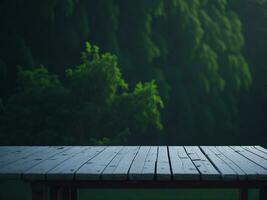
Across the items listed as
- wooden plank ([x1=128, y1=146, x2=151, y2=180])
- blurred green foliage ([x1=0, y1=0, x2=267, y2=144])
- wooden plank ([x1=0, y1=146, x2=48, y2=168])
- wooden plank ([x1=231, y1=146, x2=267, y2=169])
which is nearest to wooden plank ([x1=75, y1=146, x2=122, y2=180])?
wooden plank ([x1=128, y1=146, x2=151, y2=180])

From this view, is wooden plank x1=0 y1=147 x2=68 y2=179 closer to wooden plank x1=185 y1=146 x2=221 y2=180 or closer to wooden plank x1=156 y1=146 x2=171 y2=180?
wooden plank x1=156 y1=146 x2=171 y2=180

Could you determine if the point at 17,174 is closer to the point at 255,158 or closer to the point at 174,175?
the point at 174,175

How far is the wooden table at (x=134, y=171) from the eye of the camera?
2.98 metres

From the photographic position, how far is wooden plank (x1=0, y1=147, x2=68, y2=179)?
3.03 metres

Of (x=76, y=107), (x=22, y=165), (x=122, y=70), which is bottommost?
(x=22, y=165)

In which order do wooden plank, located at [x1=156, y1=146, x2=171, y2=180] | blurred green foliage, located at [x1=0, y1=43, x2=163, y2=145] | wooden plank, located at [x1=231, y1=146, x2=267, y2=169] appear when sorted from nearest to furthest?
wooden plank, located at [x1=156, y1=146, x2=171, y2=180]
wooden plank, located at [x1=231, y1=146, x2=267, y2=169]
blurred green foliage, located at [x1=0, y1=43, x2=163, y2=145]

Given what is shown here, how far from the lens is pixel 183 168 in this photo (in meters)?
3.22

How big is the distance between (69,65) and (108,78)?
2.81 m

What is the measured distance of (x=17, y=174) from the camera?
9.93 ft

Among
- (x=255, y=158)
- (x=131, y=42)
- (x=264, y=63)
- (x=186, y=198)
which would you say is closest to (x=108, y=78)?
(x=186, y=198)

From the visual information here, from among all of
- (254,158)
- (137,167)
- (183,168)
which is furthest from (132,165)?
(254,158)

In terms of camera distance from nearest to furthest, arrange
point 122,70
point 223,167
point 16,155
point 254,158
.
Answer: point 223,167 → point 254,158 → point 16,155 → point 122,70

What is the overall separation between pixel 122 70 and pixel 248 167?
26.0 ft

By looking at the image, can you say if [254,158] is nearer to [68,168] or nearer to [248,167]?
[248,167]
